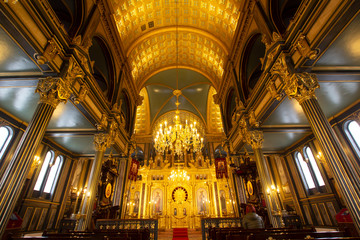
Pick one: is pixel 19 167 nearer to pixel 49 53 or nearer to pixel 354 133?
pixel 49 53

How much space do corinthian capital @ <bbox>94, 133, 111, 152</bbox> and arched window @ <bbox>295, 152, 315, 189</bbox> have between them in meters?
14.7

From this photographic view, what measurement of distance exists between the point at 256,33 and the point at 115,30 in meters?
9.19

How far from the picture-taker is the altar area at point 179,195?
20.4 meters

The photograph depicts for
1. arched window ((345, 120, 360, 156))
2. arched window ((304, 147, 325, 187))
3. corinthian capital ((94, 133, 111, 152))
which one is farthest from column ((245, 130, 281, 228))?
corinthian capital ((94, 133, 111, 152))

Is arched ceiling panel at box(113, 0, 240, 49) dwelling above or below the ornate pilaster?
above

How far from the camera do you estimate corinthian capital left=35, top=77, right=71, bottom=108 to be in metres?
5.83

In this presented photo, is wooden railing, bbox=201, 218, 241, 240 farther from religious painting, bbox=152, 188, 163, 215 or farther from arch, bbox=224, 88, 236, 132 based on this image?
religious painting, bbox=152, 188, 163, 215

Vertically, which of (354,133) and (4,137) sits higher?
(4,137)

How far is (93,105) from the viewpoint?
9023 mm

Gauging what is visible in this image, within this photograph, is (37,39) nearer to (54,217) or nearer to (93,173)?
(93,173)

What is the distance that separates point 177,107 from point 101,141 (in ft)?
18.3

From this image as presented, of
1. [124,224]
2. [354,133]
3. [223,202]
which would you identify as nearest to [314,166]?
[354,133]

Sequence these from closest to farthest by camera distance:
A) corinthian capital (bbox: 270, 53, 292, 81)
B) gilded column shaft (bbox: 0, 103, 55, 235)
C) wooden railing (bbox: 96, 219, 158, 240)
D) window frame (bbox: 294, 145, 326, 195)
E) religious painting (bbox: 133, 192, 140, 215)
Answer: gilded column shaft (bbox: 0, 103, 55, 235) → corinthian capital (bbox: 270, 53, 292, 81) → wooden railing (bbox: 96, 219, 158, 240) → window frame (bbox: 294, 145, 326, 195) → religious painting (bbox: 133, 192, 140, 215)

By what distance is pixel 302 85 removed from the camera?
241 inches
